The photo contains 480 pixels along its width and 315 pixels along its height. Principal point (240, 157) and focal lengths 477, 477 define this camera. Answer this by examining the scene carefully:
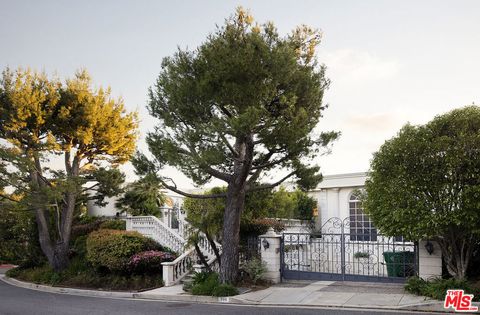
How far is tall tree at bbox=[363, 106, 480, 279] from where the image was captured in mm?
10484

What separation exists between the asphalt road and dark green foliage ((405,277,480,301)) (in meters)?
1.34

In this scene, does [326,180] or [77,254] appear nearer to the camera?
[77,254]

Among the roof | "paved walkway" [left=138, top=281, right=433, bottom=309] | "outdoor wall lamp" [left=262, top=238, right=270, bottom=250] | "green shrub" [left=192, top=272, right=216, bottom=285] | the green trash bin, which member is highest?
the roof

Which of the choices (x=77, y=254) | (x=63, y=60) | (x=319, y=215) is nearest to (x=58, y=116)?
(x=63, y=60)

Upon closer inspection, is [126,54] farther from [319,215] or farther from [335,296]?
[319,215]

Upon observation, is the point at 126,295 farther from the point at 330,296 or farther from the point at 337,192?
the point at 337,192

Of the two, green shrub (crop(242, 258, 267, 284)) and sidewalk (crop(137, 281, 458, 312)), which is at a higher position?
green shrub (crop(242, 258, 267, 284))

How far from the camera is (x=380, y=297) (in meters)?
11.2

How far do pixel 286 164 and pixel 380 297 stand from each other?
4.57m

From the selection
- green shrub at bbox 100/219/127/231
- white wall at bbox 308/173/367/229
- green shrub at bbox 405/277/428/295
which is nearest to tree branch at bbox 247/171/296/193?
green shrub at bbox 405/277/428/295

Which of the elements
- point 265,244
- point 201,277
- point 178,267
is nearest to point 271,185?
point 265,244

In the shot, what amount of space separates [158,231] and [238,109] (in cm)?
822

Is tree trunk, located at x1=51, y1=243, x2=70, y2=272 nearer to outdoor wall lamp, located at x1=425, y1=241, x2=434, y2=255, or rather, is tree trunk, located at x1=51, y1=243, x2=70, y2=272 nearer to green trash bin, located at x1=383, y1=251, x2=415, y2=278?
green trash bin, located at x1=383, y1=251, x2=415, y2=278

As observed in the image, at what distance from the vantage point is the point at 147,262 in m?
15.4
